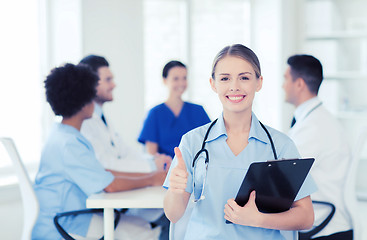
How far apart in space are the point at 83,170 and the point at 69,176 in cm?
7

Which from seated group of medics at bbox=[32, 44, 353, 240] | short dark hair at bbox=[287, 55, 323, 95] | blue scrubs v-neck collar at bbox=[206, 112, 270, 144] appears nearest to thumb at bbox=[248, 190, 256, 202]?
seated group of medics at bbox=[32, 44, 353, 240]

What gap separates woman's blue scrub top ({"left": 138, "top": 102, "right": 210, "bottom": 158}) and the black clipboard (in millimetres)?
1659

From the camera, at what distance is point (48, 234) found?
6.69ft

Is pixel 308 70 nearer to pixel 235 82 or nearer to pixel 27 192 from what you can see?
pixel 235 82

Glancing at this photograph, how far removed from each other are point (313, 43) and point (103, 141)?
124 inches

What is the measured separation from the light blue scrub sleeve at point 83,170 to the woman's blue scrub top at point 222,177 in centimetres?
63

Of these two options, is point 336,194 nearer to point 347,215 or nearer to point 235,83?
point 347,215

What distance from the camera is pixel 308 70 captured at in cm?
256

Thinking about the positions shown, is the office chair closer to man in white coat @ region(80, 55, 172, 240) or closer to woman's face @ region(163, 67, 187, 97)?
man in white coat @ region(80, 55, 172, 240)

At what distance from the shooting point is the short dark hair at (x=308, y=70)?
2.54m

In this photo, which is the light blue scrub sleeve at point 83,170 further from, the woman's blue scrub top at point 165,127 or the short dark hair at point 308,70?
the short dark hair at point 308,70

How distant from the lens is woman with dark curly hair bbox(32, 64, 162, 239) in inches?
79.9

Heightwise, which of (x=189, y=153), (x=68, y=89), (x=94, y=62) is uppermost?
(x=94, y=62)

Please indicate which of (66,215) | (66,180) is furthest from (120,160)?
(66,215)
